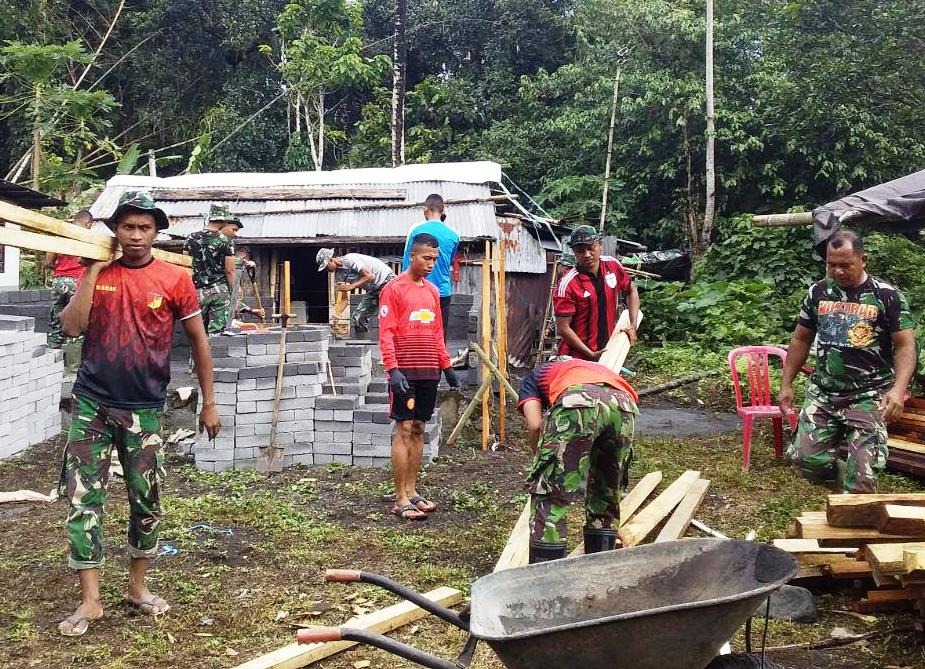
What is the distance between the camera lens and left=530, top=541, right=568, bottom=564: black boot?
3461mm

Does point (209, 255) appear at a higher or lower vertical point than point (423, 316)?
higher

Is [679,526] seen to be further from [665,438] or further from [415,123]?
[415,123]

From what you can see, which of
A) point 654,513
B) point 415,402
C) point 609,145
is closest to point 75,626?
point 415,402

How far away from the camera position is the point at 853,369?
4.70m

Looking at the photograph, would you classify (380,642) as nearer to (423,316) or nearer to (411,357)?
(411,357)

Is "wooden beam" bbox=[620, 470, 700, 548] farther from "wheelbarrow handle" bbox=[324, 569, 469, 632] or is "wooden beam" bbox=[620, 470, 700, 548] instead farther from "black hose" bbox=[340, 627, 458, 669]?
"black hose" bbox=[340, 627, 458, 669]

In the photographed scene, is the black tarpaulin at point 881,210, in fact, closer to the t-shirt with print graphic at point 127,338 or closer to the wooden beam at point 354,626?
the wooden beam at point 354,626

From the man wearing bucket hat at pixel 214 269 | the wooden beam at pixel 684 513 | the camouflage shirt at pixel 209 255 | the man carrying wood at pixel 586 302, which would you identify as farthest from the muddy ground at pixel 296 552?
the camouflage shirt at pixel 209 255

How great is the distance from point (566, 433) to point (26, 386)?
6444mm

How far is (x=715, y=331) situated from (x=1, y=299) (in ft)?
37.3

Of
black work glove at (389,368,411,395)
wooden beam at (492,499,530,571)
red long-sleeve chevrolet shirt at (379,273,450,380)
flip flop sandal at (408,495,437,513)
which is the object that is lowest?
flip flop sandal at (408,495,437,513)

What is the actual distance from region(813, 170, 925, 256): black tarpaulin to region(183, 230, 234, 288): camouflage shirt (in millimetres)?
5682

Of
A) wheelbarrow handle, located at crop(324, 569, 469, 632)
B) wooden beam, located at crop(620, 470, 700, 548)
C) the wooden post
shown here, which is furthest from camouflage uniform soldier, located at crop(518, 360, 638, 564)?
the wooden post

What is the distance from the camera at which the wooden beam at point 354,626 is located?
326 cm
